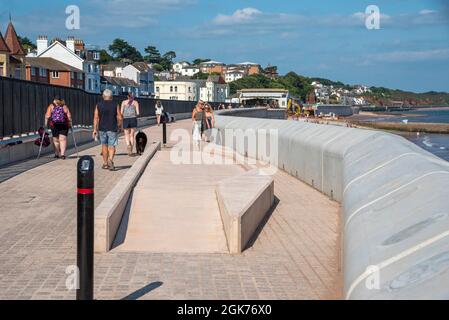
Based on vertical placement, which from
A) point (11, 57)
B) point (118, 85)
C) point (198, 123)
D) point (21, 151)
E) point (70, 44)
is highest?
point (70, 44)

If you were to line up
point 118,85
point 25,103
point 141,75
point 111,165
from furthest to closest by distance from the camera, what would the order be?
point 141,75, point 118,85, point 25,103, point 111,165

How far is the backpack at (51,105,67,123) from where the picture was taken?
17.5m

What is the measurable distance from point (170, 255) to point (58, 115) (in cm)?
1011

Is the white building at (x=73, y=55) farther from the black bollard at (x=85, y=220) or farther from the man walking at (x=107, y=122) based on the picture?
the black bollard at (x=85, y=220)

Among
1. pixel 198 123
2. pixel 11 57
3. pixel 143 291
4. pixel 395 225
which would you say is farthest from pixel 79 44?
pixel 395 225

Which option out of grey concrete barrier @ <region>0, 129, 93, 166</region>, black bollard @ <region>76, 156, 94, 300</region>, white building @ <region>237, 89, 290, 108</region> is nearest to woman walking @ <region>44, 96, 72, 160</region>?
grey concrete barrier @ <region>0, 129, 93, 166</region>

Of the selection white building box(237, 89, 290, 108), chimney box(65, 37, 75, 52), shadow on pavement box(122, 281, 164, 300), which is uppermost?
chimney box(65, 37, 75, 52)

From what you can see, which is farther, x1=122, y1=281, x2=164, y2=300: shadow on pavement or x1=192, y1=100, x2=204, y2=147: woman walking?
x1=192, y1=100, x2=204, y2=147: woman walking

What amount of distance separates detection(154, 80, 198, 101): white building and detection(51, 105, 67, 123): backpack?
149m

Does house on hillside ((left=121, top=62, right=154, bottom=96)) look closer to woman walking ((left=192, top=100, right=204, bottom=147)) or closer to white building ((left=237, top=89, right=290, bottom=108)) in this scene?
white building ((left=237, top=89, right=290, bottom=108))

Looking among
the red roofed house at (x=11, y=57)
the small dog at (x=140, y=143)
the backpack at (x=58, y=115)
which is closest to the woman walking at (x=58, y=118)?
the backpack at (x=58, y=115)

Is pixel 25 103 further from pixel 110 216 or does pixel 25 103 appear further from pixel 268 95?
pixel 268 95

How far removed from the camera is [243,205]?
925 centimetres
